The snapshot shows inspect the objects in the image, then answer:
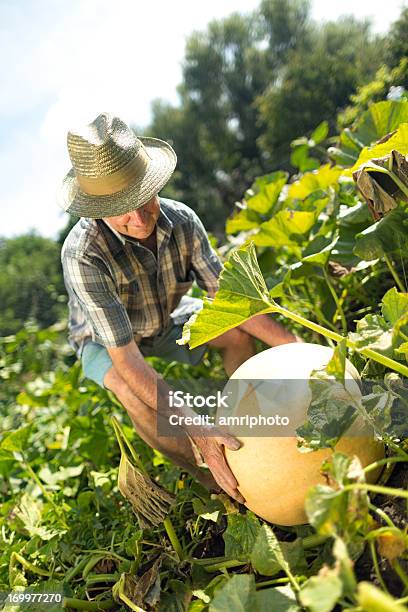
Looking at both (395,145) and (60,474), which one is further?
(60,474)

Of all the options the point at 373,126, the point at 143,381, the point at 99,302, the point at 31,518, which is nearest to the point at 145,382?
the point at 143,381

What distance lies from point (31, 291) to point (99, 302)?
4234mm

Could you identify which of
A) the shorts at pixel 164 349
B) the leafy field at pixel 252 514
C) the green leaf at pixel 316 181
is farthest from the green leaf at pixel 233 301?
the green leaf at pixel 316 181

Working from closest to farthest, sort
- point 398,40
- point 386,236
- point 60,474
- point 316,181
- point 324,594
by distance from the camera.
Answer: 1. point 324,594
2. point 386,236
3. point 60,474
4. point 316,181
5. point 398,40

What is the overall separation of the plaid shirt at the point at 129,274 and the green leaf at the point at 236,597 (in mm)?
735

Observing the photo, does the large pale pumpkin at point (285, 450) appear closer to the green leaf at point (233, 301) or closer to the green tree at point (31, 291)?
the green leaf at point (233, 301)

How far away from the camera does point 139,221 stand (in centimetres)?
143

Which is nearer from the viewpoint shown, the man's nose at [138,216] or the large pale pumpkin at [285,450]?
the large pale pumpkin at [285,450]

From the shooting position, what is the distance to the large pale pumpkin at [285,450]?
1.06 metres

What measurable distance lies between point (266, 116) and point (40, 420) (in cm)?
848

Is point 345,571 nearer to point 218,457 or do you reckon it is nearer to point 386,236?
point 218,457

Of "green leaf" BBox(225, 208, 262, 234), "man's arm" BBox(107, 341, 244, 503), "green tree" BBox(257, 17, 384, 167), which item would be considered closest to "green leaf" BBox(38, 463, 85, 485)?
"man's arm" BBox(107, 341, 244, 503)

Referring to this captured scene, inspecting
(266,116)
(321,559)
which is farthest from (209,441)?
(266,116)

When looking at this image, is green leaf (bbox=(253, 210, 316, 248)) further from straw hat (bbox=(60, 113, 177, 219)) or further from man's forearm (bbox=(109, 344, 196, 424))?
man's forearm (bbox=(109, 344, 196, 424))
